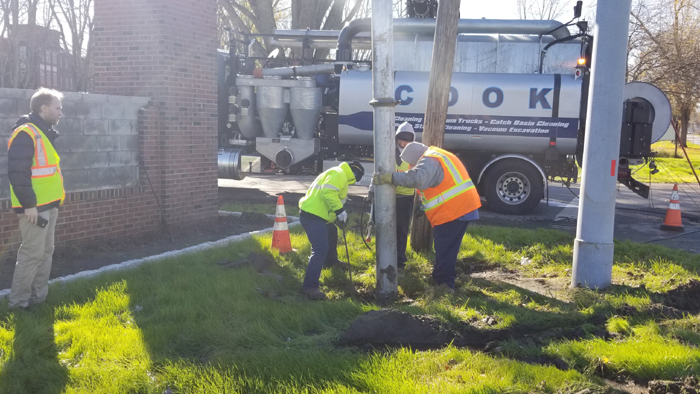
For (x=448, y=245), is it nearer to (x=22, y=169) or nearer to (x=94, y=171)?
(x=22, y=169)

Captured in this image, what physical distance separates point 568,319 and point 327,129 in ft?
27.2

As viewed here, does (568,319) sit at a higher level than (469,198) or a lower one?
lower

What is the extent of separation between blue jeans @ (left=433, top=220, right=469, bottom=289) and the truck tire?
5.99 m

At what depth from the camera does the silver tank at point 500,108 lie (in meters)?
11.1

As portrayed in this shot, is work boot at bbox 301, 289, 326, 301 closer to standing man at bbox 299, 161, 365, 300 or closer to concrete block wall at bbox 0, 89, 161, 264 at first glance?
standing man at bbox 299, 161, 365, 300

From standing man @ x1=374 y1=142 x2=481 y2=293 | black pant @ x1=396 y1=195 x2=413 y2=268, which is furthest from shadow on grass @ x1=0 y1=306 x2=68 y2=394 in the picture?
black pant @ x1=396 y1=195 x2=413 y2=268

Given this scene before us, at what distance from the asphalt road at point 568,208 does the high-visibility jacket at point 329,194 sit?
17.2 ft

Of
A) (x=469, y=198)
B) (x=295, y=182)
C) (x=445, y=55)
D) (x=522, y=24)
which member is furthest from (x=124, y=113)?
(x=295, y=182)

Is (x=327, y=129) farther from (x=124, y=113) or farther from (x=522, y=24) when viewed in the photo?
(x=124, y=113)

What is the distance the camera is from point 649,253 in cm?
726

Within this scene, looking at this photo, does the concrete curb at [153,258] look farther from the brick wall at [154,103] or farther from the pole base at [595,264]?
the pole base at [595,264]

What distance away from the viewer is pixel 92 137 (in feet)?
23.6

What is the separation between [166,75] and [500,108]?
6.23 m

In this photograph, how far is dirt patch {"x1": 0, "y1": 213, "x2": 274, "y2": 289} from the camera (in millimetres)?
6480
